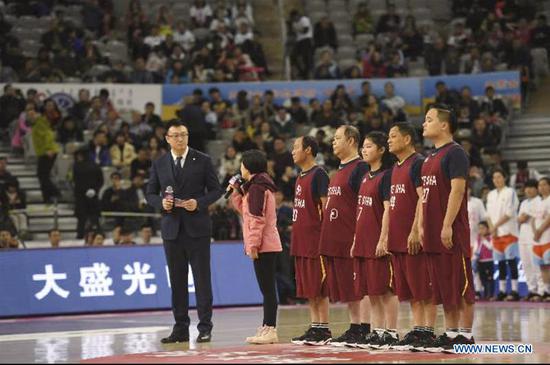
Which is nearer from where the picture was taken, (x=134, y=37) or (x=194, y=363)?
(x=194, y=363)

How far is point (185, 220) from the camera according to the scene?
45.2ft

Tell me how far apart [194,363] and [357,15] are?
23.4 metres

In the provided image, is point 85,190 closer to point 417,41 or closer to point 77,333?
point 77,333

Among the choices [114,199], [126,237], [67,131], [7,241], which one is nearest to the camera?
[7,241]

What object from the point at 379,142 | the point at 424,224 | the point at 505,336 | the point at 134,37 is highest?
the point at 134,37

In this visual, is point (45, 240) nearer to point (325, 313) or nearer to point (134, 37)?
point (134, 37)

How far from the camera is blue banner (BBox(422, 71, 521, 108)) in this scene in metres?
28.4

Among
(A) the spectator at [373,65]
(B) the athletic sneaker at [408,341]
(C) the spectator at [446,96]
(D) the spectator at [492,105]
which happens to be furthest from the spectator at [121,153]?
(B) the athletic sneaker at [408,341]

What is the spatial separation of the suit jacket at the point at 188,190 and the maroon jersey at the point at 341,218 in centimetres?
156

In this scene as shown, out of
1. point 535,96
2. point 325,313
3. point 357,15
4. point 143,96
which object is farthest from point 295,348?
point 357,15

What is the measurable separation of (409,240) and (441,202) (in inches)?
→ 19.3

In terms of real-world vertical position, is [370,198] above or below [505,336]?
above

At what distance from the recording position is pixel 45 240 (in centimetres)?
2344

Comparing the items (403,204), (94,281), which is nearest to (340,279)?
(403,204)
